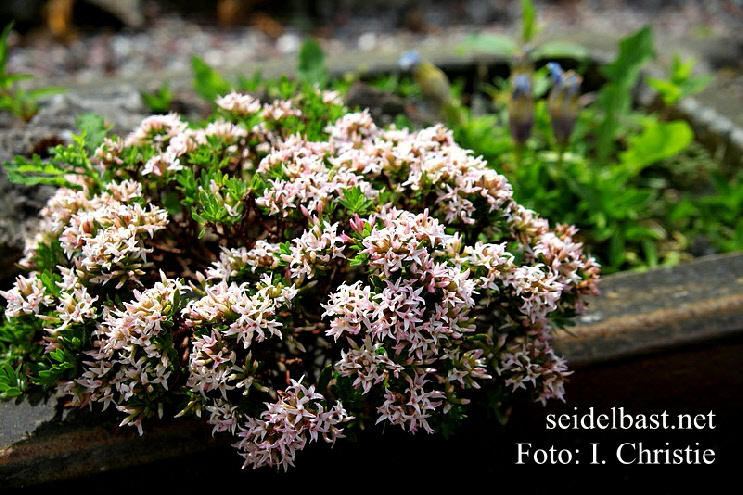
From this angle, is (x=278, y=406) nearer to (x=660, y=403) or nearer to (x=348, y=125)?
(x=348, y=125)

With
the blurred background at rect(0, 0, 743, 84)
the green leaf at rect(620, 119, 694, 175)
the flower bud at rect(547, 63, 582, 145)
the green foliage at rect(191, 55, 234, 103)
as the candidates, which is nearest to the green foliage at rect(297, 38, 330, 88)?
the green foliage at rect(191, 55, 234, 103)

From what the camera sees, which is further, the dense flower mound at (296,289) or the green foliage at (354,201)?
the green foliage at (354,201)

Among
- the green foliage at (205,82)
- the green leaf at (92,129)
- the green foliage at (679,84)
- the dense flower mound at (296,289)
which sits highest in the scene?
the green foliage at (679,84)

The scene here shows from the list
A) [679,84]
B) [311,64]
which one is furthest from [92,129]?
[679,84]

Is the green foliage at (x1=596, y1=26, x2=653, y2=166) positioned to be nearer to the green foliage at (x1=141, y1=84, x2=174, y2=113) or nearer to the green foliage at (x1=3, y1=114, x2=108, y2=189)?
the green foliage at (x1=141, y1=84, x2=174, y2=113)

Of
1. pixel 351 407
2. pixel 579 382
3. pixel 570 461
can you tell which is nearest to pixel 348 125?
pixel 351 407

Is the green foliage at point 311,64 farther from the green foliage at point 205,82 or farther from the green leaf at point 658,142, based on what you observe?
the green leaf at point 658,142

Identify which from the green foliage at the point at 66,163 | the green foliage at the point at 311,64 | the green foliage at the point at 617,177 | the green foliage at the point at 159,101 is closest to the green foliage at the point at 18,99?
the green foliage at the point at 159,101

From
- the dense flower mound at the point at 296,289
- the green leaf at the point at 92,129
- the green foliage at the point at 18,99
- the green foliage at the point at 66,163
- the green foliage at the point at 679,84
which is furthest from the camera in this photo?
the green foliage at the point at 679,84

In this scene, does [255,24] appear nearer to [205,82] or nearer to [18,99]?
[205,82]
